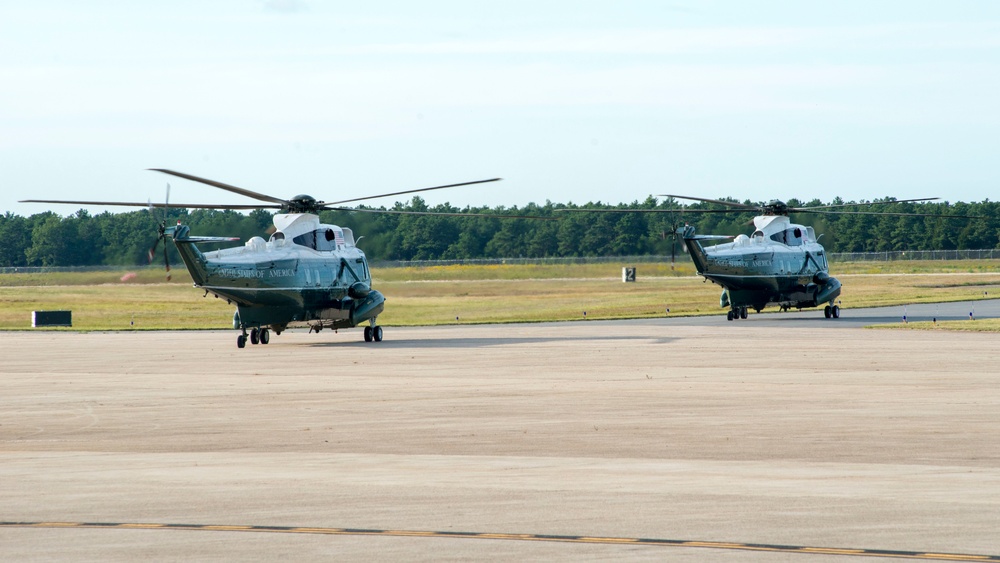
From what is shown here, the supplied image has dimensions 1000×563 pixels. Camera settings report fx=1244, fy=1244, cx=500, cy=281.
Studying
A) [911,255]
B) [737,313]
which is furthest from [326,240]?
[911,255]

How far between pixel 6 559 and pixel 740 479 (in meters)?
7.78

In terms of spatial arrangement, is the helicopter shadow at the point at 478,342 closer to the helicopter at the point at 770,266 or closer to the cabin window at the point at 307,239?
the cabin window at the point at 307,239

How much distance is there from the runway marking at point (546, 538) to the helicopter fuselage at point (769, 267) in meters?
44.9

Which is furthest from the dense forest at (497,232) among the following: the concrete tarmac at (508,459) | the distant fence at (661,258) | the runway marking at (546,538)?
the runway marking at (546,538)

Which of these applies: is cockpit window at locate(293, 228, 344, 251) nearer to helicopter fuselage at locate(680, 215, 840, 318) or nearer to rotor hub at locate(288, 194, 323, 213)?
rotor hub at locate(288, 194, 323, 213)

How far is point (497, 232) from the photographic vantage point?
461ft

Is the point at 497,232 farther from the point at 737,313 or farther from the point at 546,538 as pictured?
the point at 546,538

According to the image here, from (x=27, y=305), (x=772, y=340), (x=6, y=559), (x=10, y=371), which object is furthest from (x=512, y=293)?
(x=6, y=559)

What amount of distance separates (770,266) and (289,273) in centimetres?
2466

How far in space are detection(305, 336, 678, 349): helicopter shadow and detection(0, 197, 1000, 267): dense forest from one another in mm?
5882

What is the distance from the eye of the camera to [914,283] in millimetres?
98750

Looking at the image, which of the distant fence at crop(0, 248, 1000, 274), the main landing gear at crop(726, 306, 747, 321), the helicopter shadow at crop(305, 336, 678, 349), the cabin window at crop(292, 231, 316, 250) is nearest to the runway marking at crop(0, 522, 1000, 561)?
the helicopter shadow at crop(305, 336, 678, 349)

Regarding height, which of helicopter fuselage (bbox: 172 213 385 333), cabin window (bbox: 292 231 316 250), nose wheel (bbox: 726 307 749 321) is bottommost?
nose wheel (bbox: 726 307 749 321)

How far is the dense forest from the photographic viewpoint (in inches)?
2302
